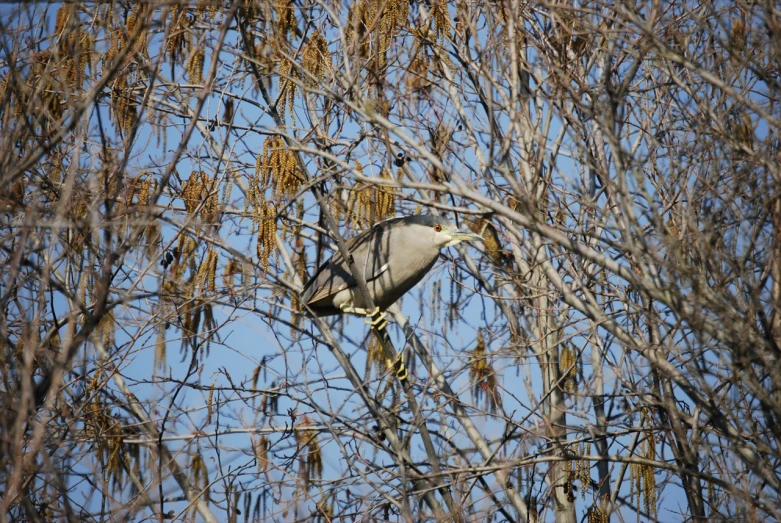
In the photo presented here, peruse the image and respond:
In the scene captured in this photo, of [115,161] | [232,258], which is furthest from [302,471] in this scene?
[115,161]

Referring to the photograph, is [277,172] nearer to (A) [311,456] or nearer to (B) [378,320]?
Result: (B) [378,320]

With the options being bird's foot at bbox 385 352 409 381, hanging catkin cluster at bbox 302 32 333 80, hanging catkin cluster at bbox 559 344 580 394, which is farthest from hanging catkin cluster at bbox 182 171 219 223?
hanging catkin cluster at bbox 559 344 580 394

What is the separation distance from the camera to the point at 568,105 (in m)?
5.15

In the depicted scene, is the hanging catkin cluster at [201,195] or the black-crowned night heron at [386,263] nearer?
the hanging catkin cluster at [201,195]

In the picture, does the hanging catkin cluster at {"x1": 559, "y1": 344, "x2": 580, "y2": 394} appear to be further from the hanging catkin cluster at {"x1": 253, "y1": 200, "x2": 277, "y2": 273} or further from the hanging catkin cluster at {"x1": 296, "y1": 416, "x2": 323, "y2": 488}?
the hanging catkin cluster at {"x1": 253, "y1": 200, "x2": 277, "y2": 273}

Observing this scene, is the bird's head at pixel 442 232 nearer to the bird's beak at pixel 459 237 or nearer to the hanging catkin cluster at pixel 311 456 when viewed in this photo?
the bird's beak at pixel 459 237

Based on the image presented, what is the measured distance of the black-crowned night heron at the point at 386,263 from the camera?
623 cm

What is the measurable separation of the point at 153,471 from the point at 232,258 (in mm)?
1797

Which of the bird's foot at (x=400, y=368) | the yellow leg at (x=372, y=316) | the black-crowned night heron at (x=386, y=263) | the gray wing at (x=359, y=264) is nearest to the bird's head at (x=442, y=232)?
the black-crowned night heron at (x=386, y=263)

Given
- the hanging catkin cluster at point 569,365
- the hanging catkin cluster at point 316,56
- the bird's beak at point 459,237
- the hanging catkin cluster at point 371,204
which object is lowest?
the hanging catkin cluster at point 569,365

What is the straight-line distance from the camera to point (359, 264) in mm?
6562

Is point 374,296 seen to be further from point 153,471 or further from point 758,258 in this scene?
point 758,258

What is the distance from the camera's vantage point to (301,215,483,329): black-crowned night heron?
6230 millimetres

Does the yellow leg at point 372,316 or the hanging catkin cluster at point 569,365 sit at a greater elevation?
the yellow leg at point 372,316
